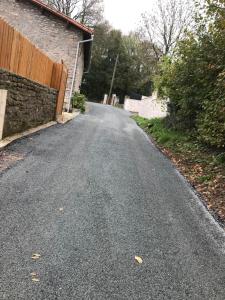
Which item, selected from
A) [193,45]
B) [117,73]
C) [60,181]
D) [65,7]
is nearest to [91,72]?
[117,73]

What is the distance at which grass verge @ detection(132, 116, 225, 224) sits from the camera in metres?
8.55

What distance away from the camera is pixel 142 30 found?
1825 inches

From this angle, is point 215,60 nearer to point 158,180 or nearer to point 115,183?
point 158,180

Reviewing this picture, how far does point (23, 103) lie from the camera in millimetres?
11812

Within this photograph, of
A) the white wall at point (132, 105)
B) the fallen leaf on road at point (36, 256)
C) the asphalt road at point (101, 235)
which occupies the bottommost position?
the white wall at point (132, 105)

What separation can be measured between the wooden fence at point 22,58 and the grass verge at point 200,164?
5339mm

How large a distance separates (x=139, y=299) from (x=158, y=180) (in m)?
5.55

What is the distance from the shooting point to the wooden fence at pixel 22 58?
996 centimetres

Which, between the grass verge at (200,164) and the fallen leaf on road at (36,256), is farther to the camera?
the grass verge at (200,164)

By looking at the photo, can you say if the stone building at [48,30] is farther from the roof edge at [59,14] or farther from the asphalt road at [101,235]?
the asphalt road at [101,235]

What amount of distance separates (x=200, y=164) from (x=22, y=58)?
6.08 m

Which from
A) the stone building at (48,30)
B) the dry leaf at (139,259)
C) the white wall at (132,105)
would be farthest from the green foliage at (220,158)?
the white wall at (132,105)

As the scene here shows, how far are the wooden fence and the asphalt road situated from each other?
2446mm

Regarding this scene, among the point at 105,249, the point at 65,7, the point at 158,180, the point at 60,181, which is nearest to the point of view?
the point at 105,249
